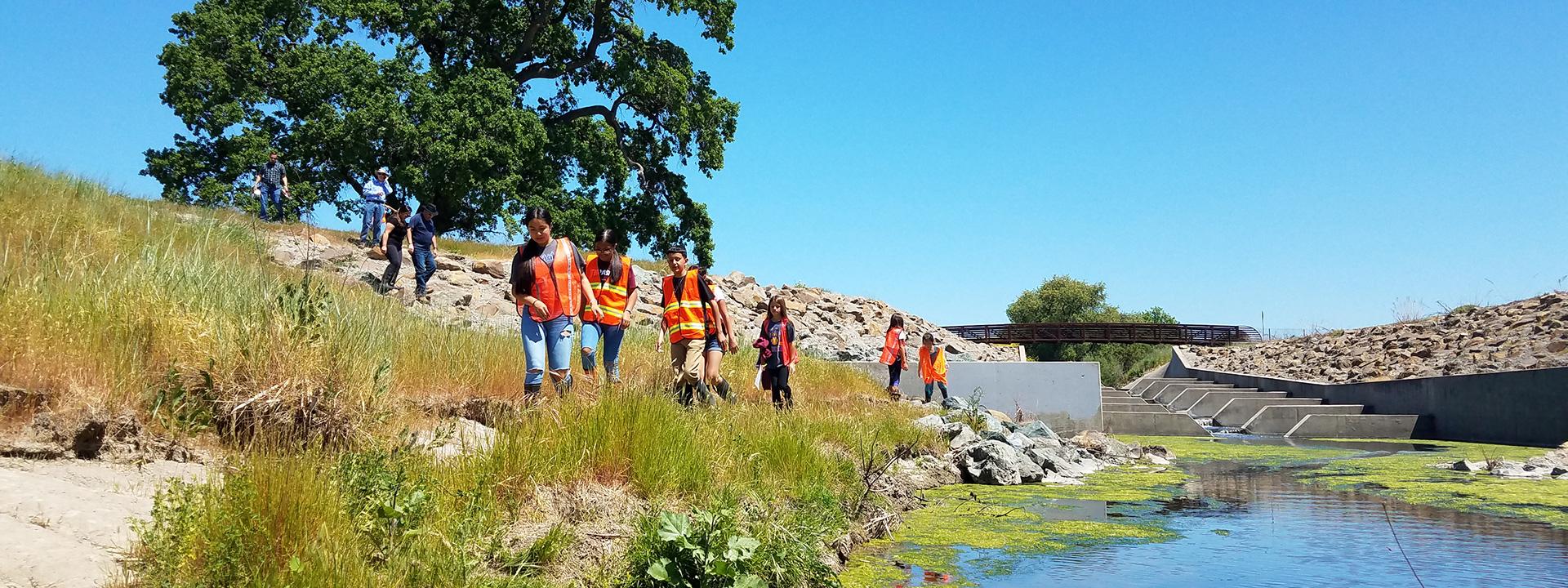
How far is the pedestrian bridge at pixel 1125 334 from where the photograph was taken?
48.3m

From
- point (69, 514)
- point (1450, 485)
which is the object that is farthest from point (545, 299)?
point (1450, 485)

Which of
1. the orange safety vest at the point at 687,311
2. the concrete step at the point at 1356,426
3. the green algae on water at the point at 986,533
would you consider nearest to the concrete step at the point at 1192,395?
the concrete step at the point at 1356,426

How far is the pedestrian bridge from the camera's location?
159ft

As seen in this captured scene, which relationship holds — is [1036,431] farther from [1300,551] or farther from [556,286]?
[556,286]

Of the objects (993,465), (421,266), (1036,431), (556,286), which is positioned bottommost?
(993,465)

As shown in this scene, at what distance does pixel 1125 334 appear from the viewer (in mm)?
49844

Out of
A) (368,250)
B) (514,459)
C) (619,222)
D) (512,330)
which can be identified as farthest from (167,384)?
(619,222)

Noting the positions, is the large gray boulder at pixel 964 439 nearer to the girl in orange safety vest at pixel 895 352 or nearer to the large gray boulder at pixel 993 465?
the large gray boulder at pixel 993 465

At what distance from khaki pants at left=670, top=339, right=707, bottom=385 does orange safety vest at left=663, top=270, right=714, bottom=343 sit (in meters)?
0.06

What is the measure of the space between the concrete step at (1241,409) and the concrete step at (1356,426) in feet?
9.33

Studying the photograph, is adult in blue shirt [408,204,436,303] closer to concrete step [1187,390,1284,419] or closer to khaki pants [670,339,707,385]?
khaki pants [670,339,707,385]

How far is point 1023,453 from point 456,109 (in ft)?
51.4

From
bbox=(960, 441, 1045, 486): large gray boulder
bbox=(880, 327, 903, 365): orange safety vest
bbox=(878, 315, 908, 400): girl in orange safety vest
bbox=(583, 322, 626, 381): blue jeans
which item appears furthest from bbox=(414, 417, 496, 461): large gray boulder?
bbox=(880, 327, 903, 365): orange safety vest

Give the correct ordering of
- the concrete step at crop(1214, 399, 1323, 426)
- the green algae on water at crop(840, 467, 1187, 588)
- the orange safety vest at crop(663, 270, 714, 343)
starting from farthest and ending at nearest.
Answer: the concrete step at crop(1214, 399, 1323, 426)
the orange safety vest at crop(663, 270, 714, 343)
the green algae on water at crop(840, 467, 1187, 588)
